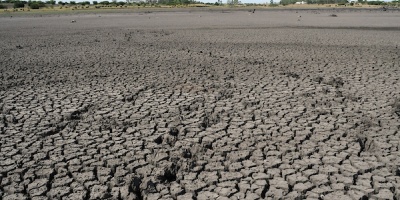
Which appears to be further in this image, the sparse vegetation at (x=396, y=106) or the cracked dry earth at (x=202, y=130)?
the sparse vegetation at (x=396, y=106)

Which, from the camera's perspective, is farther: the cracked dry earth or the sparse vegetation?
the sparse vegetation

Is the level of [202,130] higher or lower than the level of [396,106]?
lower

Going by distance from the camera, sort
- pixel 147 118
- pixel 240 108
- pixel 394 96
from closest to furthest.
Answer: pixel 147 118, pixel 240 108, pixel 394 96

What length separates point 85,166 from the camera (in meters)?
3.19

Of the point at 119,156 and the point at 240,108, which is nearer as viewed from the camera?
the point at 119,156

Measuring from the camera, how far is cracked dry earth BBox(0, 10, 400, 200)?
286cm

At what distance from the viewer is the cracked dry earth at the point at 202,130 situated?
286 cm

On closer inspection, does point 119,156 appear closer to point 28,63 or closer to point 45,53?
point 28,63

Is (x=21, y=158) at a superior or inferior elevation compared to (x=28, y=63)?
inferior

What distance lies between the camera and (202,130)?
407cm

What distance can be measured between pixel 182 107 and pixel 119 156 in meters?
1.73

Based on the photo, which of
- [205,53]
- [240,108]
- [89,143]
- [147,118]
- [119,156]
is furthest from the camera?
[205,53]

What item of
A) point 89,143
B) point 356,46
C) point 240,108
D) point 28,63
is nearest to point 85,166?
point 89,143

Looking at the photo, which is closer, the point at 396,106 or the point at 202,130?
the point at 202,130
